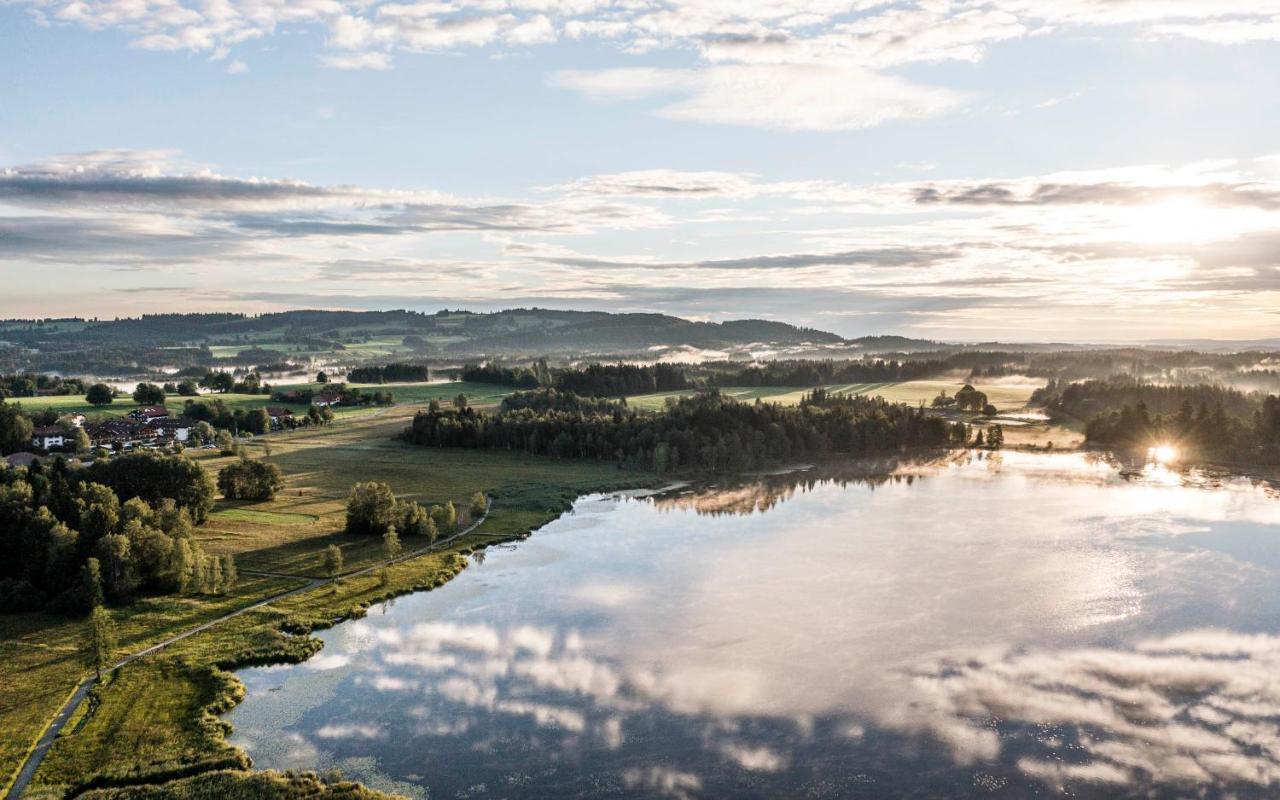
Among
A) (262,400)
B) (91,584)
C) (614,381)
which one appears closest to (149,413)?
(262,400)

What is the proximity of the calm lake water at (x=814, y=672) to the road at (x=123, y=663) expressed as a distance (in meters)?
5.98

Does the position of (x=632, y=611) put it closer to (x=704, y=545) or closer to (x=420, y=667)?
(x=420, y=667)

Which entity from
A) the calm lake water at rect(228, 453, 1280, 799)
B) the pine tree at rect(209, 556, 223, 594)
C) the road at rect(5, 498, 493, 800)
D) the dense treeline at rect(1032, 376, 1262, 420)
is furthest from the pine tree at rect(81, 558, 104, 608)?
the dense treeline at rect(1032, 376, 1262, 420)

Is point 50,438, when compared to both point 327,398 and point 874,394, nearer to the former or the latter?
point 327,398

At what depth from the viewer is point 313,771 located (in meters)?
33.6

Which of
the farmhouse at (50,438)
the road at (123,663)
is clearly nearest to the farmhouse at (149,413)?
the farmhouse at (50,438)

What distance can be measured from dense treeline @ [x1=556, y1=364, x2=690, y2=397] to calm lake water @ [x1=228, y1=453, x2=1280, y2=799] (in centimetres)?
10498

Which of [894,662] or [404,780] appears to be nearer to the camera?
[404,780]

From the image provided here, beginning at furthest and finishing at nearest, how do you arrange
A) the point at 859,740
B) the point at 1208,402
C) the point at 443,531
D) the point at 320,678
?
the point at 1208,402
the point at 443,531
the point at 320,678
the point at 859,740

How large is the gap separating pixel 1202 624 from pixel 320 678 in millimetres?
46551

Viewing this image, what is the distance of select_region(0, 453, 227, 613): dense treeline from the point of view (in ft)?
168

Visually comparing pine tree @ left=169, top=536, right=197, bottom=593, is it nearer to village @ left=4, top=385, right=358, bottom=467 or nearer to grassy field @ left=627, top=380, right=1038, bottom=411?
village @ left=4, top=385, right=358, bottom=467

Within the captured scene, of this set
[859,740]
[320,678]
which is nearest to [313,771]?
[320,678]

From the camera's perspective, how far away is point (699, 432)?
383 feet
